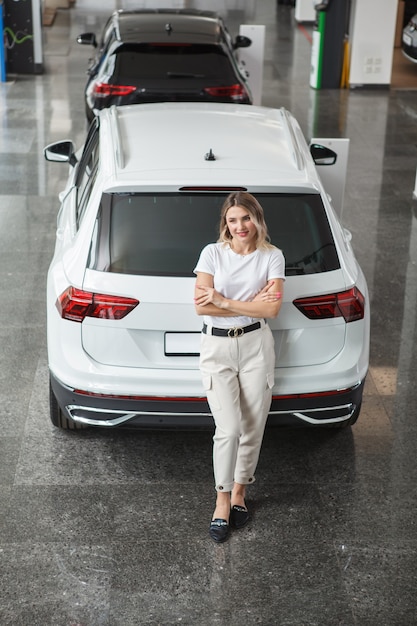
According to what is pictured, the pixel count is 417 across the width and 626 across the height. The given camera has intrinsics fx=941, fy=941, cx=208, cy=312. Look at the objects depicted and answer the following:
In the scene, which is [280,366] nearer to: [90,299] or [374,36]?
[90,299]

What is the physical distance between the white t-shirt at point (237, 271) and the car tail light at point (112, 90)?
6.66m

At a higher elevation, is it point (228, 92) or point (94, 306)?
point (94, 306)

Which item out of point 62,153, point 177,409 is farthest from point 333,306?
point 62,153

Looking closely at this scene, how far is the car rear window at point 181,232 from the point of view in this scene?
197 inches

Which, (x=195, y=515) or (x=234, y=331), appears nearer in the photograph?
(x=234, y=331)

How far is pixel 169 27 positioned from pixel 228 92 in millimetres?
1093

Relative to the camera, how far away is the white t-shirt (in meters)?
4.63

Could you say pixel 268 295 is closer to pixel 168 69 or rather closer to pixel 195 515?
pixel 195 515

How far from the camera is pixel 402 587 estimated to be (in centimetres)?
455

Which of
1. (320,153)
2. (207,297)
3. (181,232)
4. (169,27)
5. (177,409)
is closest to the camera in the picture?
(207,297)

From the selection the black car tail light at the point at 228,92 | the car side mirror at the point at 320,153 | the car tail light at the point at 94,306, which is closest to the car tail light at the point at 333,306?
the car tail light at the point at 94,306

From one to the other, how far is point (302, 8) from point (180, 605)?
72.4ft

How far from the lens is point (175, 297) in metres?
4.84

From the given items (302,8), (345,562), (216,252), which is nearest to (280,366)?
(216,252)
